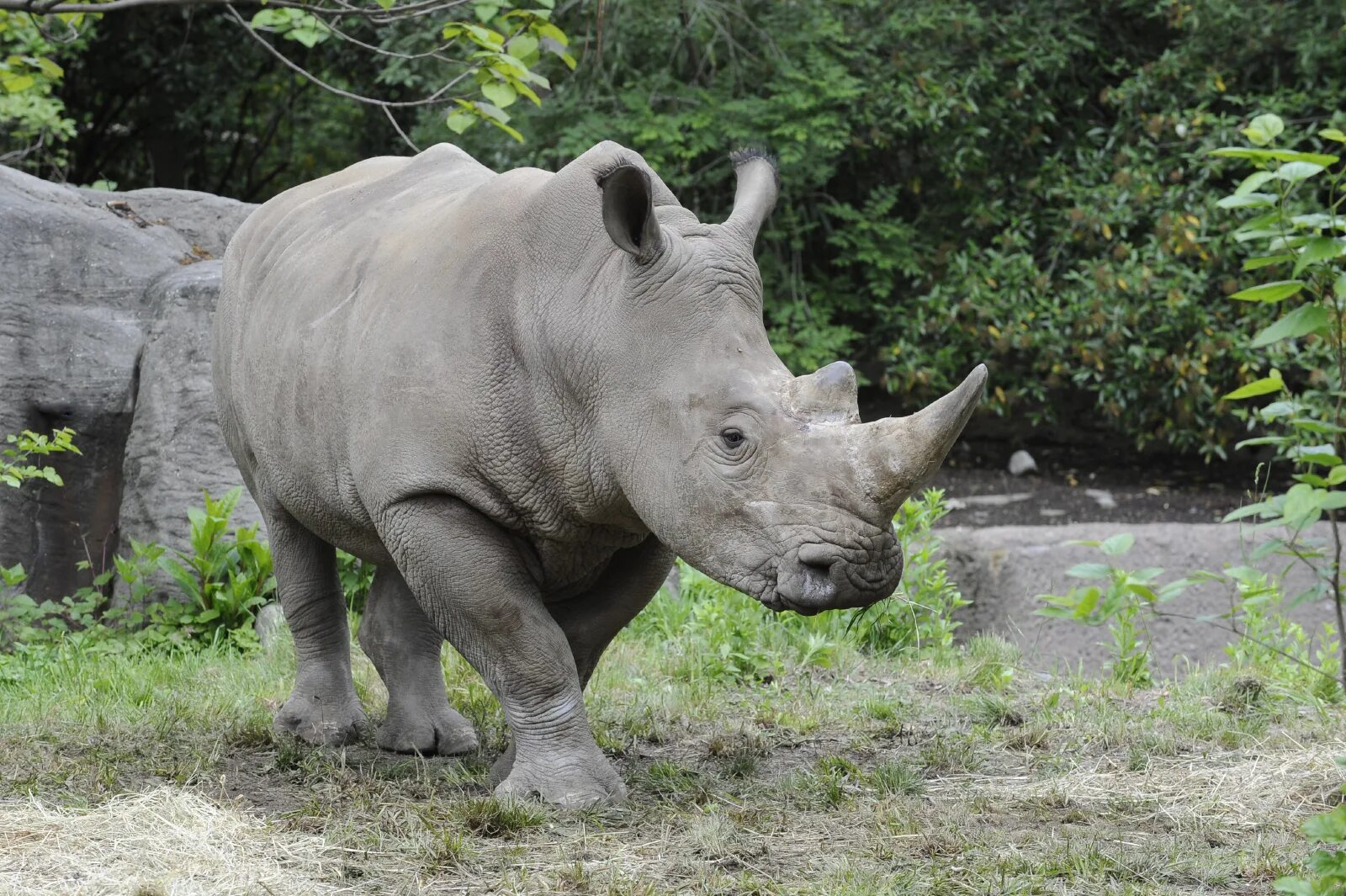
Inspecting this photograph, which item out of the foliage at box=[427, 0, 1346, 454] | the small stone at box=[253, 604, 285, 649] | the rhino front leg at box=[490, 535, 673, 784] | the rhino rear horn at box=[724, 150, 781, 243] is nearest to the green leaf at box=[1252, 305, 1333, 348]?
the rhino rear horn at box=[724, 150, 781, 243]

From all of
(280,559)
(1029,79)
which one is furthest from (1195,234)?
(280,559)

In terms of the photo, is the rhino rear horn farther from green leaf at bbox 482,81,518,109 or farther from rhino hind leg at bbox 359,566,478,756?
rhino hind leg at bbox 359,566,478,756

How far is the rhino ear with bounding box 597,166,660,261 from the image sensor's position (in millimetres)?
4230

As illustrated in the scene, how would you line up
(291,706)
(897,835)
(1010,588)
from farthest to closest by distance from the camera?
(1010,588) → (291,706) → (897,835)

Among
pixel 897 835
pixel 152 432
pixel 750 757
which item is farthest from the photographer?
pixel 152 432

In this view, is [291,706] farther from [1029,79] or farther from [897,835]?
A: [1029,79]

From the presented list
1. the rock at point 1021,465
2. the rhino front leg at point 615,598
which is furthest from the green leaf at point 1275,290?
the rock at point 1021,465

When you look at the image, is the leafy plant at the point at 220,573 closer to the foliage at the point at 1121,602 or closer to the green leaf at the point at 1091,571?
the foliage at the point at 1121,602

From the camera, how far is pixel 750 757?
17.0 ft

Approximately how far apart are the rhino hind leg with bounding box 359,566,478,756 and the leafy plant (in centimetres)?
190

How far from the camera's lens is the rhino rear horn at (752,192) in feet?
15.4

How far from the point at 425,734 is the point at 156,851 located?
1.28m

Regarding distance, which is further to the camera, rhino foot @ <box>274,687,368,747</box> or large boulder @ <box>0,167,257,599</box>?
large boulder @ <box>0,167,257,599</box>

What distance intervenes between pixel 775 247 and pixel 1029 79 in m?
2.20
